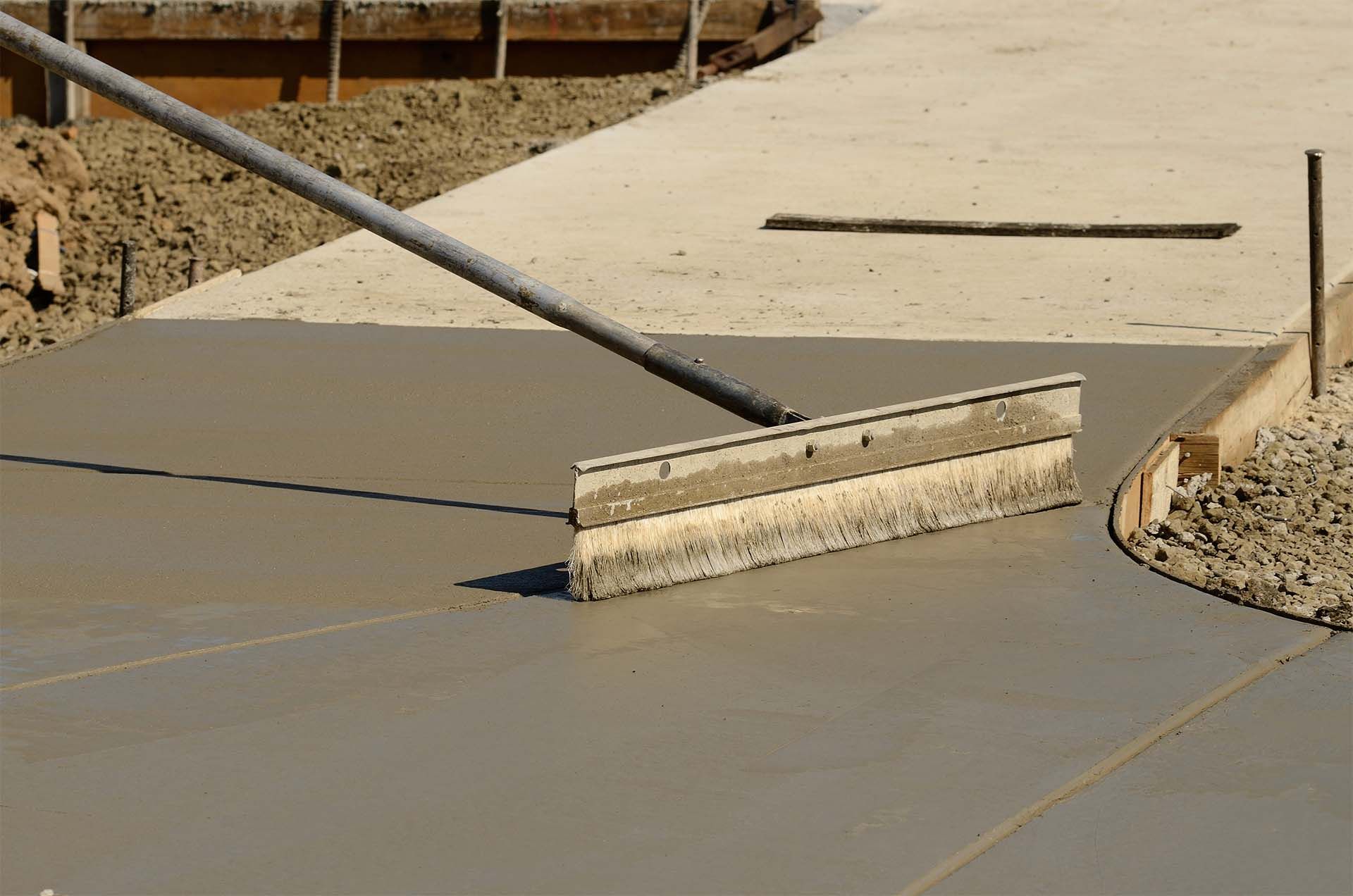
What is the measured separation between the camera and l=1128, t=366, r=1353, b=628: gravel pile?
15.9 feet

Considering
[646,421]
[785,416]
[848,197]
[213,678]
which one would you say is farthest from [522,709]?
[848,197]

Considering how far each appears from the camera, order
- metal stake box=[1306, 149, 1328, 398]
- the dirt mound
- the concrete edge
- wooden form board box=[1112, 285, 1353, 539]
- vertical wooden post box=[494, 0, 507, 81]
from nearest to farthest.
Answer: wooden form board box=[1112, 285, 1353, 539], metal stake box=[1306, 149, 1328, 398], the concrete edge, the dirt mound, vertical wooden post box=[494, 0, 507, 81]

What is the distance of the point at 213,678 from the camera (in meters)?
3.93

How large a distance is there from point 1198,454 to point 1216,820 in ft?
9.73

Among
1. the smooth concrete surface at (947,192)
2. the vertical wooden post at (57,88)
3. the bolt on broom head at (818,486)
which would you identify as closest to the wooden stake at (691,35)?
the smooth concrete surface at (947,192)

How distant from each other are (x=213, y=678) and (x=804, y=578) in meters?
1.55

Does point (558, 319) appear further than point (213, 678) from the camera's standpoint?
Yes

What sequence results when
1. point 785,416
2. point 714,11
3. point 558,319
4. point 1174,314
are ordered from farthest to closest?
point 714,11 < point 1174,314 < point 558,319 < point 785,416

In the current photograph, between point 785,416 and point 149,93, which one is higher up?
point 149,93

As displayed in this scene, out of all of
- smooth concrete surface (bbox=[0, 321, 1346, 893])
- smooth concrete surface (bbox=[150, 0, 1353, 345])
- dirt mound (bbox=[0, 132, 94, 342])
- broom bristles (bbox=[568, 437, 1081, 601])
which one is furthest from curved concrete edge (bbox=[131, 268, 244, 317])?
broom bristles (bbox=[568, 437, 1081, 601])

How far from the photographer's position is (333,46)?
1472 centimetres

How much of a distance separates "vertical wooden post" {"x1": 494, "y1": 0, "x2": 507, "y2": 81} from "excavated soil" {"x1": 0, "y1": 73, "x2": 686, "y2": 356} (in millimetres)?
390

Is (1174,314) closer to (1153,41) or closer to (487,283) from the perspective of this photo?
(487,283)

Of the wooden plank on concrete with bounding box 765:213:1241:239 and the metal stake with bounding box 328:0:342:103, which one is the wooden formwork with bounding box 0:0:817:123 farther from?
the wooden plank on concrete with bounding box 765:213:1241:239
